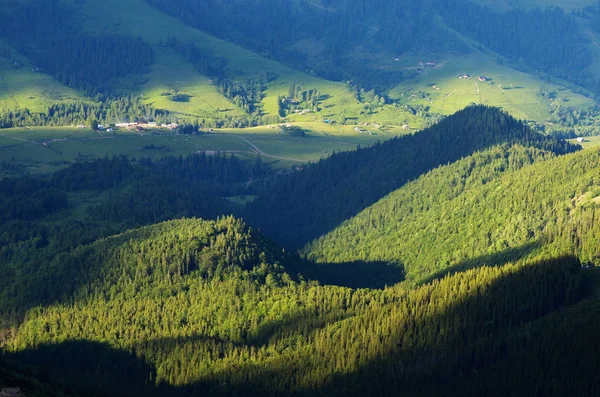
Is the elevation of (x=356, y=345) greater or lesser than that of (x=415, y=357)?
lesser

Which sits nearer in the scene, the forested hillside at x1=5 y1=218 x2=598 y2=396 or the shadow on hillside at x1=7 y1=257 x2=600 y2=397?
the shadow on hillside at x1=7 y1=257 x2=600 y2=397

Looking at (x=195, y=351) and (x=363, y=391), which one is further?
(x=195, y=351)

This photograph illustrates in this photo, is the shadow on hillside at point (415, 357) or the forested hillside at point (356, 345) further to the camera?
the forested hillside at point (356, 345)

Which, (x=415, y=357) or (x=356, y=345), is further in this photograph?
(x=356, y=345)

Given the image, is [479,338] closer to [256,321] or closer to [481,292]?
[481,292]

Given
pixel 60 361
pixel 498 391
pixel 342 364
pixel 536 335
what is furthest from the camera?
pixel 60 361

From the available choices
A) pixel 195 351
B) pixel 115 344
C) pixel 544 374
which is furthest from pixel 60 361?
pixel 544 374

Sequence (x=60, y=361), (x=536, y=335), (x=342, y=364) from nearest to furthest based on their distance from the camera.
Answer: (x=536, y=335) < (x=342, y=364) < (x=60, y=361)

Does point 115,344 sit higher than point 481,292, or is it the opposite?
point 481,292
